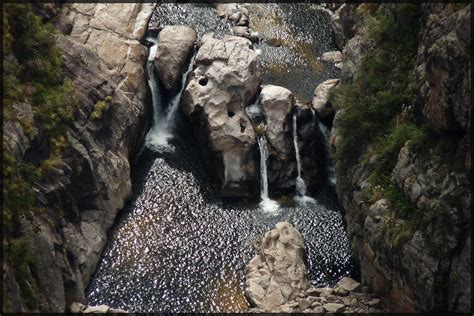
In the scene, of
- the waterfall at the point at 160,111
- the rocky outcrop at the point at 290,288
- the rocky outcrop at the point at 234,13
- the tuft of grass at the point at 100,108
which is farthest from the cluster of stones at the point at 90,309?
the rocky outcrop at the point at 234,13

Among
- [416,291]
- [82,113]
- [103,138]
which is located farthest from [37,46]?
[416,291]

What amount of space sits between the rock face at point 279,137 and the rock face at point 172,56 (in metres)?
6.63

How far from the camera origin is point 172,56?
4116 centimetres

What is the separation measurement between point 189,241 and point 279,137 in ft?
→ 34.0

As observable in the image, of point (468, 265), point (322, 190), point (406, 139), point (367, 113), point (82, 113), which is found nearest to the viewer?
point (468, 265)

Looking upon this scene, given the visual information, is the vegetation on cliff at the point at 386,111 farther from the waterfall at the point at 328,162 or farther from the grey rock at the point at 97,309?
the grey rock at the point at 97,309

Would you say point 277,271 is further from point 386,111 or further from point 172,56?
point 172,56

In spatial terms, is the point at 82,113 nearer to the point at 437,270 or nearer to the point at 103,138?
the point at 103,138

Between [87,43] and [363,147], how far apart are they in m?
20.8

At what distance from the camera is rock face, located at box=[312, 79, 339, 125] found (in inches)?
1582

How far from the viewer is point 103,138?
1385 inches

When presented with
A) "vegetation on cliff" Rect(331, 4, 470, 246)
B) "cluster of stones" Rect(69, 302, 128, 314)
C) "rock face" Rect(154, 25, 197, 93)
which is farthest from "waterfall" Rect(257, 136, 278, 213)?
"cluster of stones" Rect(69, 302, 128, 314)

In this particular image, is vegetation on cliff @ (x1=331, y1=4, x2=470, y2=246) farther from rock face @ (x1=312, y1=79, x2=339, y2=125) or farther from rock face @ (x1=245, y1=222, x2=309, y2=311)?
rock face @ (x1=312, y1=79, x2=339, y2=125)

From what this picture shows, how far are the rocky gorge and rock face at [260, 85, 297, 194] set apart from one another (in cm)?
12
